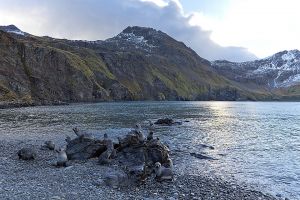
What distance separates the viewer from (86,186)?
1075 inches

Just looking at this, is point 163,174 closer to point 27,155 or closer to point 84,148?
point 84,148

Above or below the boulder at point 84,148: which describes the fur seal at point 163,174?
below

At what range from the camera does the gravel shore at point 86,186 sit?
24875 millimetres

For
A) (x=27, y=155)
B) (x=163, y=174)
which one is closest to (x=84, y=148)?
(x=27, y=155)

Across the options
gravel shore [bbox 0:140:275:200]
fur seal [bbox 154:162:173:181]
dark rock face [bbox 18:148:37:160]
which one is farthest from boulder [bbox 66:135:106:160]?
fur seal [bbox 154:162:173:181]

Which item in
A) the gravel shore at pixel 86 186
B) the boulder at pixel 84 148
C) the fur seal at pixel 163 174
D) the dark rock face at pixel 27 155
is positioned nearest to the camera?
the gravel shore at pixel 86 186

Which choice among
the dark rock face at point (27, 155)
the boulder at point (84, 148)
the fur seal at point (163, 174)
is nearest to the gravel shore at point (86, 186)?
the fur seal at point (163, 174)

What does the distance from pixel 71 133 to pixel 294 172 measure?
40.6 meters

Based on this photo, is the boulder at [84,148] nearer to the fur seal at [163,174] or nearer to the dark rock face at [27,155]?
the dark rock face at [27,155]

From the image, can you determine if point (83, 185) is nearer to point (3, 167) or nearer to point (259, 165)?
point (3, 167)

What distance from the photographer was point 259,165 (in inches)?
1650

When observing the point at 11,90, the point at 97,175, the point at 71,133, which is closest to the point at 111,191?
the point at 97,175

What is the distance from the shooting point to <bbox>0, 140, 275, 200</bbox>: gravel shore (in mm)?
24875

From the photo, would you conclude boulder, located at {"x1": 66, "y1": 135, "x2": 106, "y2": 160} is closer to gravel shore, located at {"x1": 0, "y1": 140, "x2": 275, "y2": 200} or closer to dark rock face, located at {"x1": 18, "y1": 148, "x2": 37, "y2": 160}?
gravel shore, located at {"x1": 0, "y1": 140, "x2": 275, "y2": 200}
